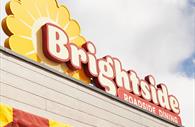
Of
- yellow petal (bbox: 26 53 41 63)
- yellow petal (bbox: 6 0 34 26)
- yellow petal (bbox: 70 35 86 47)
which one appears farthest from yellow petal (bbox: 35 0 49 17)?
yellow petal (bbox: 26 53 41 63)

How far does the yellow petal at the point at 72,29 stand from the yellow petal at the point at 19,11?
205 cm

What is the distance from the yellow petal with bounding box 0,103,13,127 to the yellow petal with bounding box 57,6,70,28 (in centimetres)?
523

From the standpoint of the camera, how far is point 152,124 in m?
18.0

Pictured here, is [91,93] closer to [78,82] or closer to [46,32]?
[78,82]

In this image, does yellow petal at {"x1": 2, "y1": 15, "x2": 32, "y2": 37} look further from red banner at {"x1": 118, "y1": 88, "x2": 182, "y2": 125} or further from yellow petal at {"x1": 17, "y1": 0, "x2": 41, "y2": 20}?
red banner at {"x1": 118, "y1": 88, "x2": 182, "y2": 125}

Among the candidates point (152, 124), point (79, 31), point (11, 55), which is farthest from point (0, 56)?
point (152, 124)

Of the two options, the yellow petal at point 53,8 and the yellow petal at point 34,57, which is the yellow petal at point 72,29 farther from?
the yellow petal at point 34,57

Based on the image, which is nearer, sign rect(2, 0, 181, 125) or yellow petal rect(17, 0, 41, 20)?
sign rect(2, 0, 181, 125)

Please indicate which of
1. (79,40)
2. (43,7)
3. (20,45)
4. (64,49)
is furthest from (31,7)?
(79,40)

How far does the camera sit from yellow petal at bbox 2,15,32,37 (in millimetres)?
14500

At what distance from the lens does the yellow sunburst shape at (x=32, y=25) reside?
14.5 metres

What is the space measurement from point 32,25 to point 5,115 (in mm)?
3979

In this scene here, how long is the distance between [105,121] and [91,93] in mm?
910

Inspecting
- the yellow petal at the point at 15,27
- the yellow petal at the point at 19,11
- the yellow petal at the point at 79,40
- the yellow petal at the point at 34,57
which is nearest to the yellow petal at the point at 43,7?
the yellow petal at the point at 19,11
